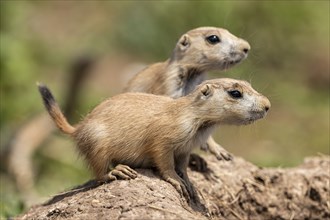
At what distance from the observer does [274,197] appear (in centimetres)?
801

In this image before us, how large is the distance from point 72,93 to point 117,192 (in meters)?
7.70

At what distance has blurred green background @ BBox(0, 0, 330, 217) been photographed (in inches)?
521

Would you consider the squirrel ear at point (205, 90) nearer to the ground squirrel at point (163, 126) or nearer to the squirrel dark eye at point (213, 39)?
the ground squirrel at point (163, 126)

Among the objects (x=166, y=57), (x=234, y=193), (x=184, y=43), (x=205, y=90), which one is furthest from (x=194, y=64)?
(x=166, y=57)

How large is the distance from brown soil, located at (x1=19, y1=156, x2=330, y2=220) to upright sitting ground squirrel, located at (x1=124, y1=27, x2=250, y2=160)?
367mm

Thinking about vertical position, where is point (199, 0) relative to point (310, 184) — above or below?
above

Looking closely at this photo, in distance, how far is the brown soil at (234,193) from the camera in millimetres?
6305

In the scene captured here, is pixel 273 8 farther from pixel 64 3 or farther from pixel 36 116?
pixel 64 3

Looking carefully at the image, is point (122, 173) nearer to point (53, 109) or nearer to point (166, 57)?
point (53, 109)

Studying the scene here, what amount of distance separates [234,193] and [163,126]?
1.56 m

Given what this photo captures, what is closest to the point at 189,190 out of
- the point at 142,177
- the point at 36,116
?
the point at 142,177

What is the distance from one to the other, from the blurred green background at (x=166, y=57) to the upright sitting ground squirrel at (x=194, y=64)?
12.2 ft

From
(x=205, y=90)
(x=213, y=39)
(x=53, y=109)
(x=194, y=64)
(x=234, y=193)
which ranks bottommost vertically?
(x=234, y=193)

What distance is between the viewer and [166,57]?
15.8 metres
